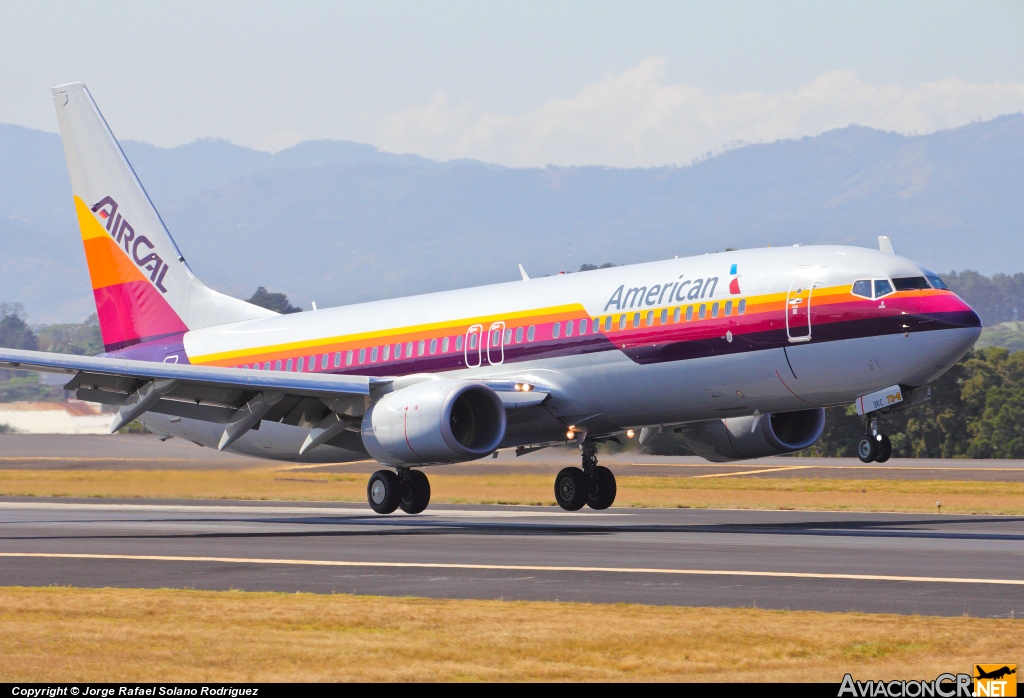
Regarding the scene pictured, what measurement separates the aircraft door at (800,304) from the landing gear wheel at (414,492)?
10072 millimetres

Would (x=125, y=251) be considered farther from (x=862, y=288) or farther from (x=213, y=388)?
(x=862, y=288)

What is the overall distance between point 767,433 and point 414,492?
27.9 feet

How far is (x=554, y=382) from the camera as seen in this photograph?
103 ft

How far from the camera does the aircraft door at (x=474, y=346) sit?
109ft

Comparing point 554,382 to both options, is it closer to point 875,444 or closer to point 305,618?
point 875,444

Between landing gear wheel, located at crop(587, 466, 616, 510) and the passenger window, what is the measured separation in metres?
10.1

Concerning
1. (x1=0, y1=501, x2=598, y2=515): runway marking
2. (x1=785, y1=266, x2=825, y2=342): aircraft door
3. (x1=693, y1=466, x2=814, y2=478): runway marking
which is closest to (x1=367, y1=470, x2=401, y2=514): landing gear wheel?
(x1=0, y1=501, x2=598, y2=515): runway marking

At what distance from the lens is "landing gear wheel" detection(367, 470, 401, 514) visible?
33594 mm

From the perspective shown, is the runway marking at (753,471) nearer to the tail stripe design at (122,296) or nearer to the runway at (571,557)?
the runway at (571,557)

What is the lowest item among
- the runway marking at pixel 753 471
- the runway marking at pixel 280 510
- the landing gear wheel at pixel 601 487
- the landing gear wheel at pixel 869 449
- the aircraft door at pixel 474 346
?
the runway marking at pixel 753 471

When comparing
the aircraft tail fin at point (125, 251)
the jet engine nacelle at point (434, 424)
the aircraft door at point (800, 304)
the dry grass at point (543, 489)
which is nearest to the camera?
the aircraft door at point (800, 304)

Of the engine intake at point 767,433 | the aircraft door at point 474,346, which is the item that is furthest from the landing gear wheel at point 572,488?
the aircraft door at point 474,346

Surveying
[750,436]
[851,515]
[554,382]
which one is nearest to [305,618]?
[554,382]

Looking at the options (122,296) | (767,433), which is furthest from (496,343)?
(122,296)
